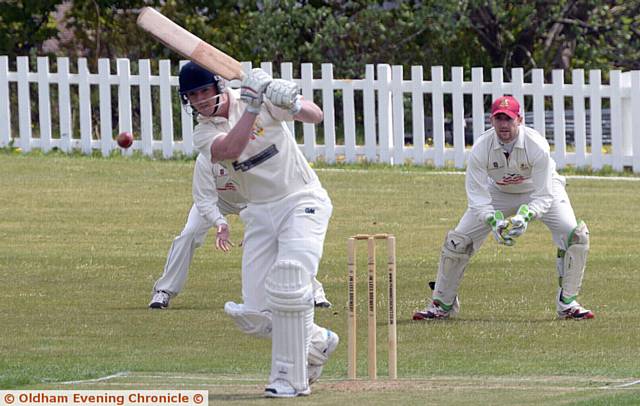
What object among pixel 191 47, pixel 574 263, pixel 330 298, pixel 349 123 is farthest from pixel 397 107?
pixel 191 47

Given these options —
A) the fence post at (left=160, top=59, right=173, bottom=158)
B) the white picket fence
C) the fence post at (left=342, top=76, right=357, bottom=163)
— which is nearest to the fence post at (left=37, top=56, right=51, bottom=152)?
the white picket fence

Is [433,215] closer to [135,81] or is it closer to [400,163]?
[400,163]

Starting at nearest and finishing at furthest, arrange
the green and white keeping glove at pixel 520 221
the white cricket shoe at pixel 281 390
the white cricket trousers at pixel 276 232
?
the white cricket shoe at pixel 281 390 < the white cricket trousers at pixel 276 232 < the green and white keeping glove at pixel 520 221

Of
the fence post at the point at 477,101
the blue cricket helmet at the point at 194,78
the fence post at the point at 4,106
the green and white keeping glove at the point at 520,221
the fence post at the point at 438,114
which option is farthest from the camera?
the fence post at the point at 4,106

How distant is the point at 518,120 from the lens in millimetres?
11875

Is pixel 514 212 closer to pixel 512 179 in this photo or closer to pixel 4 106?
pixel 512 179

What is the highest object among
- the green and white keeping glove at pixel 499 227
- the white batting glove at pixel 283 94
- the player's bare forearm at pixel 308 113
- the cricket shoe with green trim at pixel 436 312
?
the white batting glove at pixel 283 94

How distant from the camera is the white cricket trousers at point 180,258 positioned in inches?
509

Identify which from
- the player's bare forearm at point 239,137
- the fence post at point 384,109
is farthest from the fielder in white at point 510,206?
the fence post at point 384,109

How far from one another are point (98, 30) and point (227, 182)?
52.7 ft

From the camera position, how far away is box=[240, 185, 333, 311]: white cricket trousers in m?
8.94

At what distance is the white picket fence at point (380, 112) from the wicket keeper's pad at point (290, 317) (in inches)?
528

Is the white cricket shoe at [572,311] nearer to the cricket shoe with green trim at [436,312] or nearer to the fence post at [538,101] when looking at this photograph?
the cricket shoe with green trim at [436,312]

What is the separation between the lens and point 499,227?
11.6 metres
